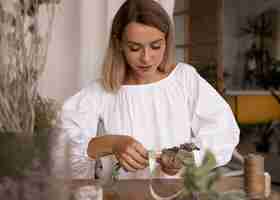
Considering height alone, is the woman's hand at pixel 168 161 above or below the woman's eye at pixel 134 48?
below

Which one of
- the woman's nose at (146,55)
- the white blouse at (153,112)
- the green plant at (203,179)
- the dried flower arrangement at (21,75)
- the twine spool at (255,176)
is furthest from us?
the white blouse at (153,112)

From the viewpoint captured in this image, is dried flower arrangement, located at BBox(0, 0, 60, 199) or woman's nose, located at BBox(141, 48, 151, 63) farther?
woman's nose, located at BBox(141, 48, 151, 63)

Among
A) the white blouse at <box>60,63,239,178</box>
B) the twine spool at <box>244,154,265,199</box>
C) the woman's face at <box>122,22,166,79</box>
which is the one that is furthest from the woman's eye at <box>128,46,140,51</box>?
the twine spool at <box>244,154,265,199</box>

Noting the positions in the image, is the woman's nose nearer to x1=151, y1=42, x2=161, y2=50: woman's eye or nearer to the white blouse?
x1=151, y1=42, x2=161, y2=50: woman's eye

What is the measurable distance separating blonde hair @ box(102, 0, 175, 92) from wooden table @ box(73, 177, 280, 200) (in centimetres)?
44

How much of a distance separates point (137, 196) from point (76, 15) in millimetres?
957

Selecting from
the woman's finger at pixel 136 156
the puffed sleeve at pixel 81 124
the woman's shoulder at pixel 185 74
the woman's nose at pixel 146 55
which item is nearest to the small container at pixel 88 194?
the woman's finger at pixel 136 156

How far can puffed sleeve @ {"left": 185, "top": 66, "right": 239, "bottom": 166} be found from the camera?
Answer: 1.29 m

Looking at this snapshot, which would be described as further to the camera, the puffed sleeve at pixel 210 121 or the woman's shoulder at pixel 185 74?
the woman's shoulder at pixel 185 74

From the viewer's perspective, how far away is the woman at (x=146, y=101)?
51.4 inches

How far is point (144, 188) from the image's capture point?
1032mm

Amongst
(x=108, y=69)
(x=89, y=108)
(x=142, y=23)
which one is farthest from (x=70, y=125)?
(x=142, y=23)

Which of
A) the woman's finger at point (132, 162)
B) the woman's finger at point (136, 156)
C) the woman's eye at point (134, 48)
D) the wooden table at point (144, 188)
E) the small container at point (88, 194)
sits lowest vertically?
the wooden table at point (144, 188)

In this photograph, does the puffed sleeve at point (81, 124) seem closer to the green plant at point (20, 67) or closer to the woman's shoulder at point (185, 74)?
the woman's shoulder at point (185, 74)
